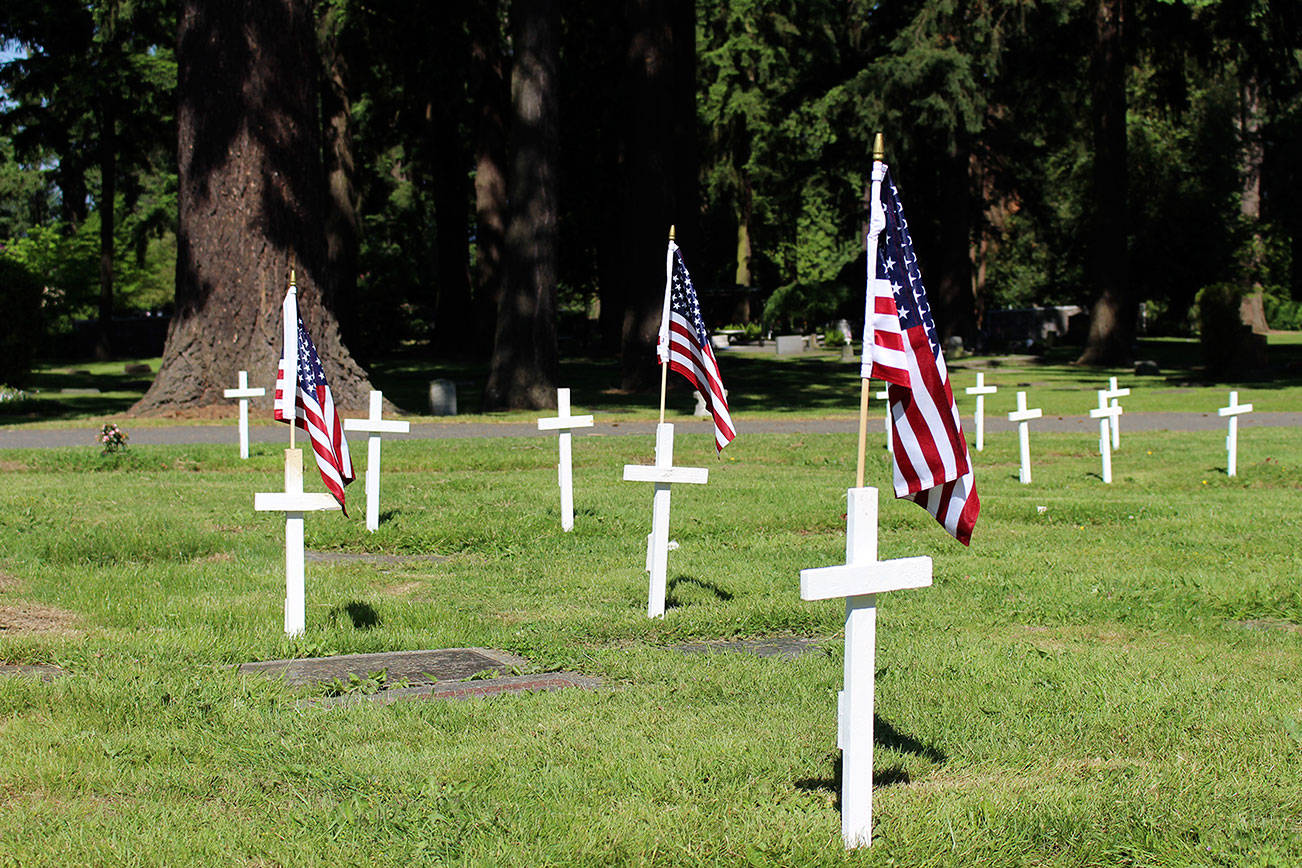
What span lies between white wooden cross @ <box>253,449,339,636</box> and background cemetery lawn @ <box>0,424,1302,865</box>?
206mm

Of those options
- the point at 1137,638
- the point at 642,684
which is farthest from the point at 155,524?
the point at 1137,638

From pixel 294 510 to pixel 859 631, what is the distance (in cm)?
357

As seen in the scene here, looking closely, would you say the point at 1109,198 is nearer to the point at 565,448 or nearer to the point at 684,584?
the point at 565,448

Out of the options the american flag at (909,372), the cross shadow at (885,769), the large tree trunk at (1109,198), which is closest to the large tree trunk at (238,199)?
the cross shadow at (885,769)

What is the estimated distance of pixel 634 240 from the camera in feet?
91.0

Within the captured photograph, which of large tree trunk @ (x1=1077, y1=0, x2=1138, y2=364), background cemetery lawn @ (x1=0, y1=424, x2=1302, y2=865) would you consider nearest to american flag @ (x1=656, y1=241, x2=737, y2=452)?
background cemetery lawn @ (x1=0, y1=424, x2=1302, y2=865)

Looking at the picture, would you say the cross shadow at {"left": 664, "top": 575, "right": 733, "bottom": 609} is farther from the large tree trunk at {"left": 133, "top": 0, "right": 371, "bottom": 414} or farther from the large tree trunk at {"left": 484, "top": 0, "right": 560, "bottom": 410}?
the large tree trunk at {"left": 484, "top": 0, "right": 560, "bottom": 410}

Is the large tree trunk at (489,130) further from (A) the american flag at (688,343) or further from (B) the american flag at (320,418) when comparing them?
(B) the american flag at (320,418)

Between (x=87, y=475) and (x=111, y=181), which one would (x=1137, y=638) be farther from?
(x=111, y=181)

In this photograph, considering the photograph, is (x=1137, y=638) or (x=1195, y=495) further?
(x=1195, y=495)

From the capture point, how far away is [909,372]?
453 cm

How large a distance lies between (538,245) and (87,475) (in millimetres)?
11095

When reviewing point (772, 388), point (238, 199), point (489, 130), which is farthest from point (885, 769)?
point (489, 130)

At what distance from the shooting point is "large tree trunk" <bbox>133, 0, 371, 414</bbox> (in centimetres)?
2067
